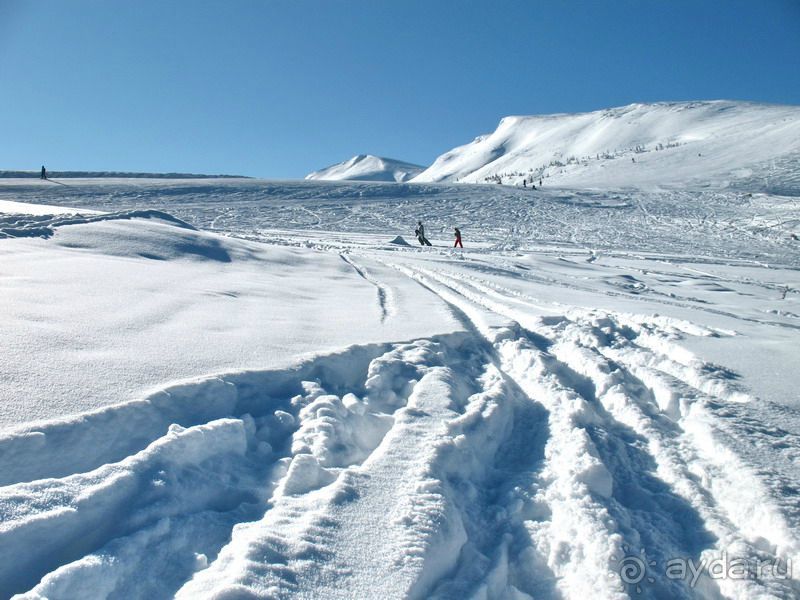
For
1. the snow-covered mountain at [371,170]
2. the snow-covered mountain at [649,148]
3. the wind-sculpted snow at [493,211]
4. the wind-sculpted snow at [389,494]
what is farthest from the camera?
the snow-covered mountain at [371,170]

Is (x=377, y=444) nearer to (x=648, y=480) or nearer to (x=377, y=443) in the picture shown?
(x=377, y=443)

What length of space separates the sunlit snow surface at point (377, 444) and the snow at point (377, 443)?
2 cm

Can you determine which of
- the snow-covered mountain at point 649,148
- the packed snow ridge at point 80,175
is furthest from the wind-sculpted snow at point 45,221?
the snow-covered mountain at point 649,148

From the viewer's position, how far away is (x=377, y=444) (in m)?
3.65

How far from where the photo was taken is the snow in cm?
247

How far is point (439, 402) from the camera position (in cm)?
419

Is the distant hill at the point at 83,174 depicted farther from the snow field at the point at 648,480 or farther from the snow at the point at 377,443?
the snow field at the point at 648,480

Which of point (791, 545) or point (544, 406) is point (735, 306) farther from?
point (791, 545)

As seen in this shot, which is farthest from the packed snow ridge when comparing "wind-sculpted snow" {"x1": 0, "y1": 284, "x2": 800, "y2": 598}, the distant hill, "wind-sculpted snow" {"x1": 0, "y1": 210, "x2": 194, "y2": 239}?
"wind-sculpted snow" {"x1": 0, "y1": 284, "x2": 800, "y2": 598}

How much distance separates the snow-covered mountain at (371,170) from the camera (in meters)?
124

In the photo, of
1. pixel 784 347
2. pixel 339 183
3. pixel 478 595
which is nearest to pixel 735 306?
pixel 784 347

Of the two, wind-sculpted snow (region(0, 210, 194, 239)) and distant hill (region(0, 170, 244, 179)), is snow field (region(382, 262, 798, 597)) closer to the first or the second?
wind-sculpted snow (region(0, 210, 194, 239))

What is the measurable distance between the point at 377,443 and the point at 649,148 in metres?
59.9

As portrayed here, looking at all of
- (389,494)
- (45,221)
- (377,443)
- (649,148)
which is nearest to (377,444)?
(377,443)
